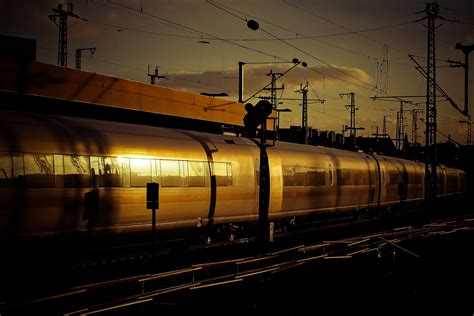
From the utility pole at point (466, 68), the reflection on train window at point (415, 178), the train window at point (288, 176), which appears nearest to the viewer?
the train window at point (288, 176)

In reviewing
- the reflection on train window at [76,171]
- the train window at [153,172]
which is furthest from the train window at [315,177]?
the reflection on train window at [76,171]


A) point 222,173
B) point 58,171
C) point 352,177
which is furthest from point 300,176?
point 58,171

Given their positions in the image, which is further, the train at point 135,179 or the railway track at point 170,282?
the train at point 135,179

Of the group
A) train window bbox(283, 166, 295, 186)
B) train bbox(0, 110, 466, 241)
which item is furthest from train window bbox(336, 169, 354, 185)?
train window bbox(283, 166, 295, 186)

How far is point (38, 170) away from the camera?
14.8 meters

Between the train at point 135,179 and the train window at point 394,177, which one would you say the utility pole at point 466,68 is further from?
the train at point 135,179

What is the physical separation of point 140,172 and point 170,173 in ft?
4.90

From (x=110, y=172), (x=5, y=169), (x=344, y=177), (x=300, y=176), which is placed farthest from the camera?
(x=344, y=177)

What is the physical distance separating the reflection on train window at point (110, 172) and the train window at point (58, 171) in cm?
140

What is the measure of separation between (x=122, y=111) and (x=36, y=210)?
17428 millimetres

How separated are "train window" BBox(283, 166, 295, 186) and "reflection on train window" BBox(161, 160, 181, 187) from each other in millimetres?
8095

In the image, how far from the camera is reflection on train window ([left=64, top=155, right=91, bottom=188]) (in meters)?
15.6

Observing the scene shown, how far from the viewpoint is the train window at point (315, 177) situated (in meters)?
29.4

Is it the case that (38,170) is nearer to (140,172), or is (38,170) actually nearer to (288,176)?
(140,172)
